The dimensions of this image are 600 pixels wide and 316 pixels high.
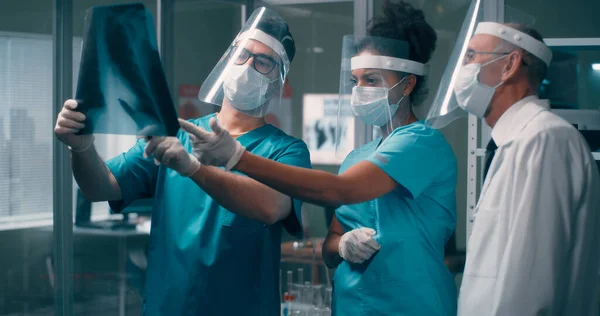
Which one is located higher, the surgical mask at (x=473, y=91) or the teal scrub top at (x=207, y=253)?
the surgical mask at (x=473, y=91)

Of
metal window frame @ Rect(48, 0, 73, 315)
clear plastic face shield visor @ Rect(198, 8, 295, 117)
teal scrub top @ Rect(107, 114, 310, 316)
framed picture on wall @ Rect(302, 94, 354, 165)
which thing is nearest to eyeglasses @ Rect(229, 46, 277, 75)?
clear plastic face shield visor @ Rect(198, 8, 295, 117)

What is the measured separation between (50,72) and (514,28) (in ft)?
8.04

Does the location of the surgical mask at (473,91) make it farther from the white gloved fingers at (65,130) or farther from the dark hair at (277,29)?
the white gloved fingers at (65,130)

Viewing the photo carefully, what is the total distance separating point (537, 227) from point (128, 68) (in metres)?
0.83

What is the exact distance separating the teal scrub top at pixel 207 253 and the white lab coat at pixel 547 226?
0.51m

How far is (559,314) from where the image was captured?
1.34 meters

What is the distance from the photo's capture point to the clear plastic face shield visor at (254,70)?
175cm

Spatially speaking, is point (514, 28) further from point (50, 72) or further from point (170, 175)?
point (50, 72)

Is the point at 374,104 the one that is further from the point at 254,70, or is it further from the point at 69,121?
the point at 69,121

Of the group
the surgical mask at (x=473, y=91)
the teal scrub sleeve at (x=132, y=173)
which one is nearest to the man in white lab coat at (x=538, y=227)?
the surgical mask at (x=473, y=91)

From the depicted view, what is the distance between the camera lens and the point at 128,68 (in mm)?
1390

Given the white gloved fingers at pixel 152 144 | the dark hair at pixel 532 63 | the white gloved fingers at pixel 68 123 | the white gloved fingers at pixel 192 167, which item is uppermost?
the dark hair at pixel 532 63

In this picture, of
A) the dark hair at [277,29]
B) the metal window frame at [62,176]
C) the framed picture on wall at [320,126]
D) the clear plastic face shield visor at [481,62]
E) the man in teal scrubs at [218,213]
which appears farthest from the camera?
the framed picture on wall at [320,126]

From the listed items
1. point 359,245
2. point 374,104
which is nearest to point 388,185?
point 359,245
